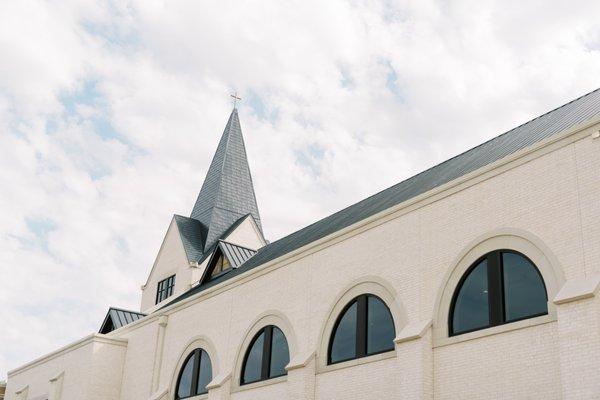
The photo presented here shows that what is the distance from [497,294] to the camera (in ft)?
51.7

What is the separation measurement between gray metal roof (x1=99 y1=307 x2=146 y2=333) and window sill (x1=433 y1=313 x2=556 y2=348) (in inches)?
856

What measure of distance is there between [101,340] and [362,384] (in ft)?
50.9

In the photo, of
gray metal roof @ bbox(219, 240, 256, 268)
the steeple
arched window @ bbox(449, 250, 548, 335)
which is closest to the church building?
arched window @ bbox(449, 250, 548, 335)

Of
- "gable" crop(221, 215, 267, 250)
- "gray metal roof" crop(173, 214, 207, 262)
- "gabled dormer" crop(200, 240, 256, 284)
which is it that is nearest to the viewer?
"gabled dormer" crop(200, 240, 256, 284)

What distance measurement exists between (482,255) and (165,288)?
87.5 feet

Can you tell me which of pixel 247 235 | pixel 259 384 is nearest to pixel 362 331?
pixel 259 384

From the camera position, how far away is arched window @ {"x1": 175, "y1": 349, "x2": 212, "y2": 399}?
2555 cm

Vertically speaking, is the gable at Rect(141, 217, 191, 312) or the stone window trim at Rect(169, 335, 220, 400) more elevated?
the gable at Rect(141, 217, 191, 312)

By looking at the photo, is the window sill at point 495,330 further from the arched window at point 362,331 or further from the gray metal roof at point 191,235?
the gray metal roof at point 191,235

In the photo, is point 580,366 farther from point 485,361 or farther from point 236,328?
point 236,328

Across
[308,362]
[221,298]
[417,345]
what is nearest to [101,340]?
[221,298]

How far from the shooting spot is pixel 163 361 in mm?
28094

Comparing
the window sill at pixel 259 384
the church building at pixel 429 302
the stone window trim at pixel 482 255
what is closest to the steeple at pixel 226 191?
the church building at pixel 429 302

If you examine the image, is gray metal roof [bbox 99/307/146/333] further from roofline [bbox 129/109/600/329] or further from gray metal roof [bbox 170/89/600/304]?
roofline [bbox 129/109/600/329]
